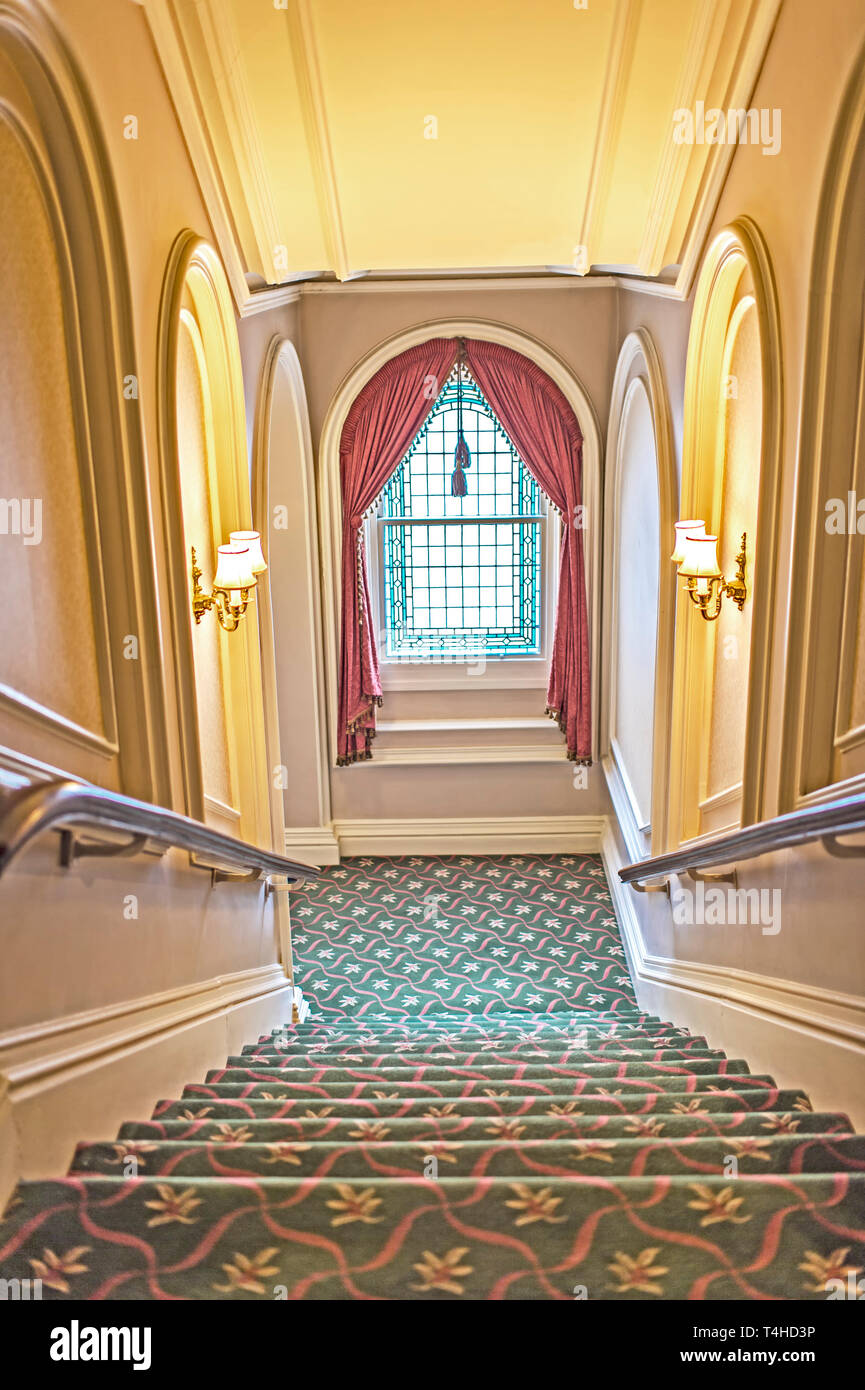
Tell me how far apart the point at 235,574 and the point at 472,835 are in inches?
174

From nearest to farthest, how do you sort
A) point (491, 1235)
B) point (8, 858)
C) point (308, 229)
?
point (8, 858) < point (491, 1235) < point (308, 229)

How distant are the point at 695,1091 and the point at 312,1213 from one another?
1.52 meters

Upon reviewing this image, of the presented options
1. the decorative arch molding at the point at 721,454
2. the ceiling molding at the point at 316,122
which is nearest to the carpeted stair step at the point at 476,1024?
the decorative arch molding at the point at 721,454

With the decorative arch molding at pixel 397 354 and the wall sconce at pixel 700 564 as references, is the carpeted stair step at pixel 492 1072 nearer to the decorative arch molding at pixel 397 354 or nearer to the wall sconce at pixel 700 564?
the wall sconce at pixel 700 564

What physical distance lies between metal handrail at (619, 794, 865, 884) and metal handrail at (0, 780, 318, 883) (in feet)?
5.09

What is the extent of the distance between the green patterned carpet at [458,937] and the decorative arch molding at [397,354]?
5.86 ft

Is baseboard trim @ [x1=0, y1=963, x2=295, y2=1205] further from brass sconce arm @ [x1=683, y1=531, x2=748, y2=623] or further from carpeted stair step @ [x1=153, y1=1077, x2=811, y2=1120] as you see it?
brass sconce arm @ [x1=683, y1=531, x2=748, y2=623]

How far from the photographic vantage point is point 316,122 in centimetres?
412

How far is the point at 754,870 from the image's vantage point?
371 centimetres

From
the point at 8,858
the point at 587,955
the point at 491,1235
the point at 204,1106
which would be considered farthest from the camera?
the point at 587,955

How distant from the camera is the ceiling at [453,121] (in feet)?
11.7

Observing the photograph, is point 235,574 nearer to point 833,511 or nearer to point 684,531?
point 684,531

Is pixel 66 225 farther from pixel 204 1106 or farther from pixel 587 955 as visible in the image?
pixel 587 955

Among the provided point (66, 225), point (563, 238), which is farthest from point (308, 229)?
point (66, 225)
